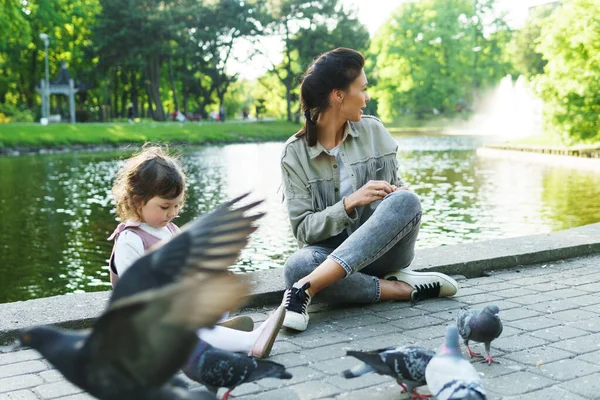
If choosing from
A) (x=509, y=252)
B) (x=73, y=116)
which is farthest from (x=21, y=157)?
(x=509, y=252)

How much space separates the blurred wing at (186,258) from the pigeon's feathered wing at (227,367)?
669mm

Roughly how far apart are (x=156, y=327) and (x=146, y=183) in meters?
1.81

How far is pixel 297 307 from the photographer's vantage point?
3922 mm

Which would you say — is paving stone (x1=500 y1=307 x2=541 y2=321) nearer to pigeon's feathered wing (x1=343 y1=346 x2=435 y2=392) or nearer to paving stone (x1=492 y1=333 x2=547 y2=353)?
paving stone (x1=492 y1=333 x2=547 y2=353)

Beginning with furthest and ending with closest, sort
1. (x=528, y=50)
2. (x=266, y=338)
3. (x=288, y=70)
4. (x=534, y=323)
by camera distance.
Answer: (x=288, y=70)
(x=528, y=50)
(x=534, y=323)
(x=266, y=338)

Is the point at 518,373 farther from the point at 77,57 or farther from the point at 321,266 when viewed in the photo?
the point at 77,57

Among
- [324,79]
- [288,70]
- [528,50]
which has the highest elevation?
[528,50]

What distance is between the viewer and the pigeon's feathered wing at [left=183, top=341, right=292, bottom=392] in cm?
266

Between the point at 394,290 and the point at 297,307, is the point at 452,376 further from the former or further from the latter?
the point at 394,290

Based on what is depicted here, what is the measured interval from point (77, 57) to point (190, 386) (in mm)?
48086

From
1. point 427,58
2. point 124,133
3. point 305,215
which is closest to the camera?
point 305,215

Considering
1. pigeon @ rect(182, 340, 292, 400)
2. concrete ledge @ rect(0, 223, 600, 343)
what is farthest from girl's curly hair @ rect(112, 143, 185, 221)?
pigeon @ rect(182, 340, 292, 400)

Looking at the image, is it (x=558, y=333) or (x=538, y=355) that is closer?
(x=538, y=355)

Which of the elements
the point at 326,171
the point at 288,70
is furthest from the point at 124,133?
the point at 326,171
